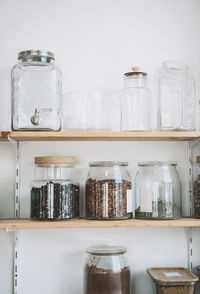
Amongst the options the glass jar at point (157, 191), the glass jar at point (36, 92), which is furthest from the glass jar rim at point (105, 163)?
the glass jar at point (36, 92)

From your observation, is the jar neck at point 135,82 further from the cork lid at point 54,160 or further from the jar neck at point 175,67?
the cork lid at point 54,160

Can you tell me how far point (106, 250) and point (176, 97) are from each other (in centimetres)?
72

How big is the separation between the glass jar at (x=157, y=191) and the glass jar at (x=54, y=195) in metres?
0.27

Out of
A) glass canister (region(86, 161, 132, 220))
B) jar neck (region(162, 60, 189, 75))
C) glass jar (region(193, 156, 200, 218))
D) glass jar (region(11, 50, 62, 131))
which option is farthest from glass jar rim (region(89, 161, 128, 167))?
jar neck (region(162, 60, 189, 75))

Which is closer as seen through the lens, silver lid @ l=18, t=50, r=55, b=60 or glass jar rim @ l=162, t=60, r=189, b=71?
silver lid @ l=18, t=50, r=55, b=60

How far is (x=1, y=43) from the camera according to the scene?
182cm

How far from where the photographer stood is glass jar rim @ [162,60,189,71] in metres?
1.76

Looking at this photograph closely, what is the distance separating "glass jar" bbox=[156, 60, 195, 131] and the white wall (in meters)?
0.12

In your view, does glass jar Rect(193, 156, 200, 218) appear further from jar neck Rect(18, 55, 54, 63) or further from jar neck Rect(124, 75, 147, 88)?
jar neck Rect(18, 55, 54, 63)

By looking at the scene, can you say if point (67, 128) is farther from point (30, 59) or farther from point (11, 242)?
point (11, 242)

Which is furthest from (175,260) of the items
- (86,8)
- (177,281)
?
(86,8)

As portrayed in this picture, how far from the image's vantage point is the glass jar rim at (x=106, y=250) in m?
1.64

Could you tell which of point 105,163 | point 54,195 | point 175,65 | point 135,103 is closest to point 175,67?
point 175,65

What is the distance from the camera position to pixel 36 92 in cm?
164
